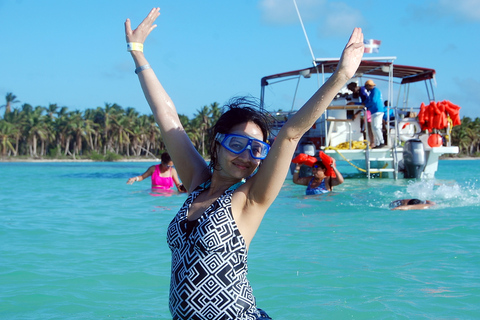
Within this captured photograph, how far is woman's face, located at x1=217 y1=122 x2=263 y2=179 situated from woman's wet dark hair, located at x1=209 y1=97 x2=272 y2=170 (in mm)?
24

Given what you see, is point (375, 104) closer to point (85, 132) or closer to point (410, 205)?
point (410, 205)

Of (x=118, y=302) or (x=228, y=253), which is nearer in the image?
(x=228, y=253)

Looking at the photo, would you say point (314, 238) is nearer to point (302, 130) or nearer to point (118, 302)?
point (118, 302)

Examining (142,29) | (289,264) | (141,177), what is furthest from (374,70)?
(142,29)

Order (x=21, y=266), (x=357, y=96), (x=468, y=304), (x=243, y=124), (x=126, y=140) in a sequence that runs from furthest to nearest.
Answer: (x=126, y=140)
(x=357, y=96)
(x=21, y=266)
(x=468, y=304)
(x=243, y=124)

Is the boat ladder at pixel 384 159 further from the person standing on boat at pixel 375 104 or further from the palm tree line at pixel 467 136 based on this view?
the palm tree line at pixel 467 136

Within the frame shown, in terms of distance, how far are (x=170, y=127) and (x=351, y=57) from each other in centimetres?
92

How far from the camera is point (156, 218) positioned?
765 centimetres

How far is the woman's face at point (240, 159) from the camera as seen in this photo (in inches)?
81.3

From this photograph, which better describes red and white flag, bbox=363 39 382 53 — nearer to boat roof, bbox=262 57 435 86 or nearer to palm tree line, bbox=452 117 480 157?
boat roof, bbox=262 57 435 86

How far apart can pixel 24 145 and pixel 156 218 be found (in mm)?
68825

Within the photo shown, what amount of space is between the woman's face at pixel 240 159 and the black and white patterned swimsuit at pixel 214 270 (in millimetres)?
209

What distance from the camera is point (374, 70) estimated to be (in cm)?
1517

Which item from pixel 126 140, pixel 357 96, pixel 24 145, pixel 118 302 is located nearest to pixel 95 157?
pixel 126 140
